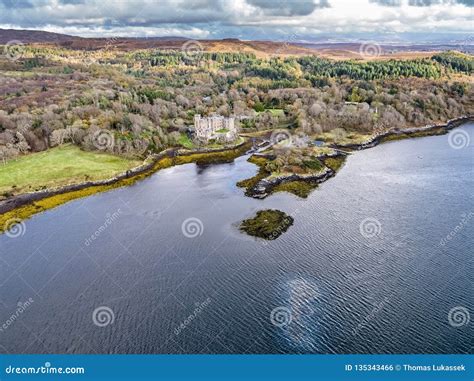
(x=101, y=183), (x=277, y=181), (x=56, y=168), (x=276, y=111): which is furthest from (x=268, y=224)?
(x=276, y=111)

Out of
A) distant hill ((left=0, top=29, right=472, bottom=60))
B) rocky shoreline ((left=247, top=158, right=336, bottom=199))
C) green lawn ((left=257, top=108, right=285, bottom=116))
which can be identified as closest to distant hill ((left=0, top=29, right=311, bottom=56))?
distant hill ((left=0, top=29, right=472, bottom=60))

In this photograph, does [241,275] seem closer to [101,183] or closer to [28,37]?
[101,183]

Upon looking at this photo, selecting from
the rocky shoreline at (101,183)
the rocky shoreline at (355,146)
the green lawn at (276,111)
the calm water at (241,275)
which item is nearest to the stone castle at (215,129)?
the rocky shoreline at (101,183)

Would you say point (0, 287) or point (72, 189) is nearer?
point (0, 287)

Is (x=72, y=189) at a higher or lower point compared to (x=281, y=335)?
lower

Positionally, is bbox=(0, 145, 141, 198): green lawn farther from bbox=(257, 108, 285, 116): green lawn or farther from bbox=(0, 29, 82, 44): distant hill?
bbox=(0, 29, 82, 44): distant hill

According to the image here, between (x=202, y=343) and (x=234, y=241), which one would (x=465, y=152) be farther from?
(x=202, y=343)

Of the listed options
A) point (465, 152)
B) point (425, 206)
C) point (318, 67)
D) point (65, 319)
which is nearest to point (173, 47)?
point (318, 67)
